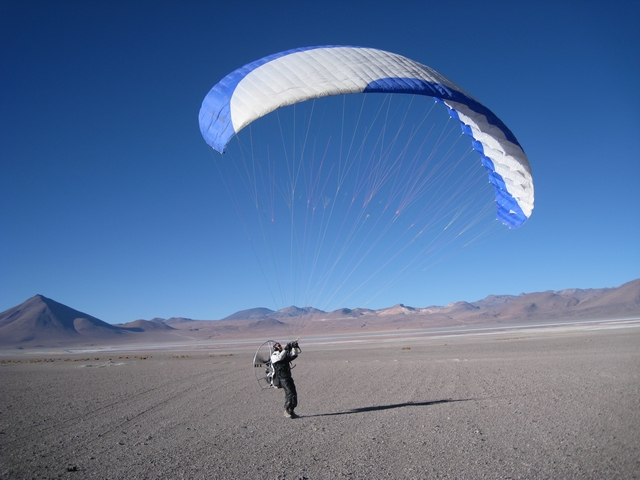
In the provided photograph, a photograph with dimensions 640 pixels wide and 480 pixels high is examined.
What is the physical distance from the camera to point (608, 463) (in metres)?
4.73

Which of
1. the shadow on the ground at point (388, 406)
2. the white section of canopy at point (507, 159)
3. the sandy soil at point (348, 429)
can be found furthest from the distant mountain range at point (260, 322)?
the shadow on the ground at point (388, 406)

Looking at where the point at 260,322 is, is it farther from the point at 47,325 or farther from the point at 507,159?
the point at 507,159

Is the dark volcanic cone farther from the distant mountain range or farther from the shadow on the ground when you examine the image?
the shadow on the ground

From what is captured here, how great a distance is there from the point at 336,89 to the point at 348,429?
18.9ft

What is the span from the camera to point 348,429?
257 inches

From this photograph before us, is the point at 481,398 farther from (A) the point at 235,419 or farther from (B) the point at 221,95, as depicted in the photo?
(B) the point at 221,95

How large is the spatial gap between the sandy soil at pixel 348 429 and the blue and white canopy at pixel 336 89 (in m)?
4.32

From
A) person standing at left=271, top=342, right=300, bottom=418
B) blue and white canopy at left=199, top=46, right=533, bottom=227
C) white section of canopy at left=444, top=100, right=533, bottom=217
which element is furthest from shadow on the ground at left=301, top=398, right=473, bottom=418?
white section of canopy at left=444, top=100, right=533, bottom=217

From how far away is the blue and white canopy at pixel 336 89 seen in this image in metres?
7.67

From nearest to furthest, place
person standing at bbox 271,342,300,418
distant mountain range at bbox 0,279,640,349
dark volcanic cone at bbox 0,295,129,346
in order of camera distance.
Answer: person standing at bbox 271,342,300,418
distant mountain range at bbox 0,279,640,349
dark volcanic cone at bbox 0,295,129,346

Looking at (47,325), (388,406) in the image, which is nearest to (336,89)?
(388,406)

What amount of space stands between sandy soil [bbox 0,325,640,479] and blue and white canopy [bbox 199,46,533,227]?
14.2 feet

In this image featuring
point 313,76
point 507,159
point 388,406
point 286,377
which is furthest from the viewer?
point 507,159

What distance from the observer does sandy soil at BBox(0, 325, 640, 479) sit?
4945 millimetres
